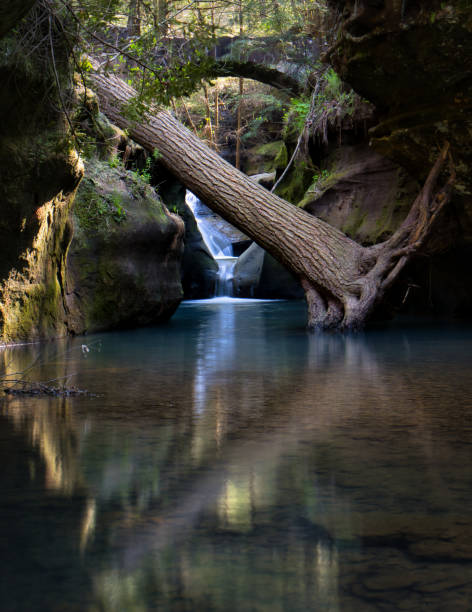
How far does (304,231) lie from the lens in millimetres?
10148

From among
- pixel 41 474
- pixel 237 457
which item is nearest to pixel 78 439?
pixel 41 474

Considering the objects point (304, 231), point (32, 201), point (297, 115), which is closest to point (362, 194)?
point (304, 231)

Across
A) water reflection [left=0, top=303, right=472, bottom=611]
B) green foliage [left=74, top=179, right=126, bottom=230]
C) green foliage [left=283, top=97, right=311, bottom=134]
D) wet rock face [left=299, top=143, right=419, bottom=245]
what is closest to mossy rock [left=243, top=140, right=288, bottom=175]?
green foliage [left=283, top=97, right=311, bottom=134]

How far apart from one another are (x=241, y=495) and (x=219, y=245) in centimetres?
2165

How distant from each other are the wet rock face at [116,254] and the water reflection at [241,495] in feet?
14.9

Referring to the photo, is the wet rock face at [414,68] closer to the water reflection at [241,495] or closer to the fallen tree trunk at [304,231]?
the fallen tree trunk at [304,231]

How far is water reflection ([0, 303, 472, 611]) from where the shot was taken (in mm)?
1689

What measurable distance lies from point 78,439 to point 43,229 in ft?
15.3

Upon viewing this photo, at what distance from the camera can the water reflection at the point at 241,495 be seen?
1.69 metres

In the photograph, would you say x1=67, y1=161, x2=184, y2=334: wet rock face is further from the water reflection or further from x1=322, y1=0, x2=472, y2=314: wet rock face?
the water reflection

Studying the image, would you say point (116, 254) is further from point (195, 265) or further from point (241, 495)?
point (195, 265)

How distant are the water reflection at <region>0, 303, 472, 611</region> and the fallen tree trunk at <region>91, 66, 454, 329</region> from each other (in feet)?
15.0

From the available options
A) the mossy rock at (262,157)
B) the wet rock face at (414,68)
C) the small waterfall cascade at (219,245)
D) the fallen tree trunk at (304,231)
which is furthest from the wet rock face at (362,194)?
the mossy rock at (262,157)

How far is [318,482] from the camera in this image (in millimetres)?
2525
